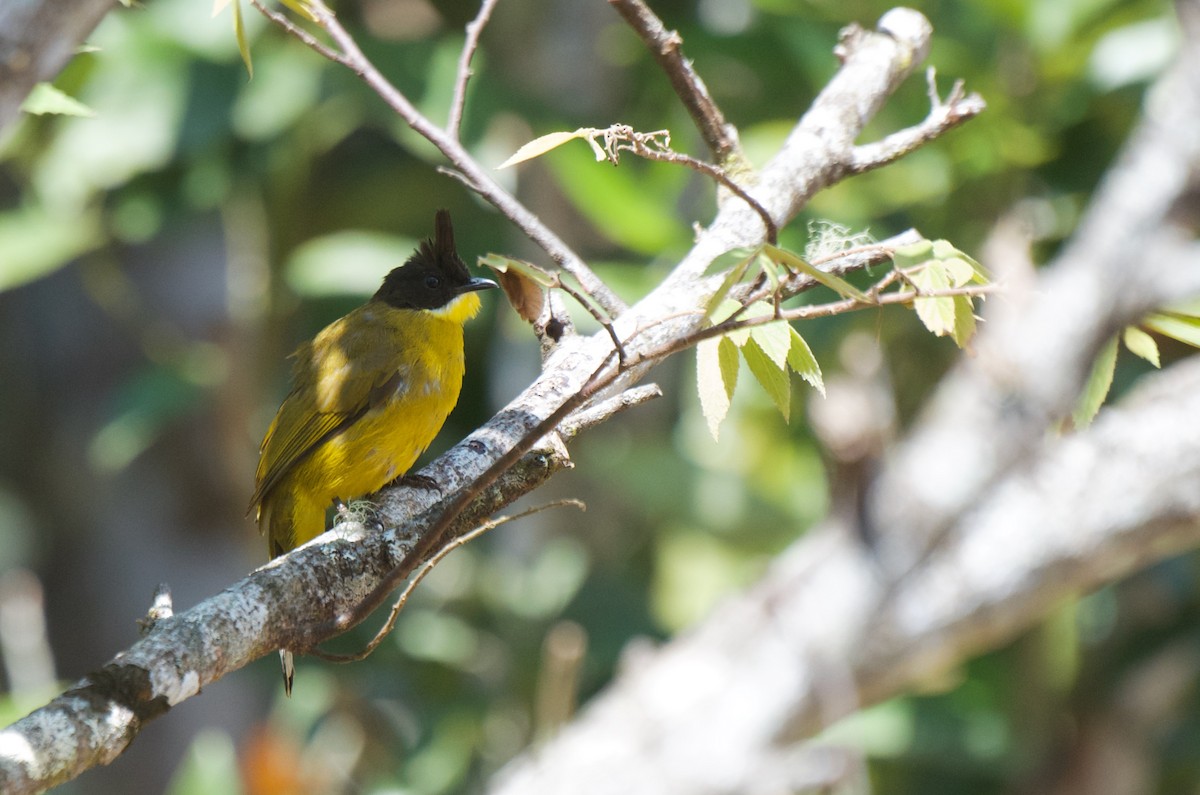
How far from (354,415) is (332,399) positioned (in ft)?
0.21

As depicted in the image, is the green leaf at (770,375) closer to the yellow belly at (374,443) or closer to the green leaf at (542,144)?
the green leaf at (542,144)

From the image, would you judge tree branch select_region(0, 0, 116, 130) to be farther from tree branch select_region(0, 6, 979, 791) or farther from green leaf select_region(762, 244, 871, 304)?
green leaf select_region(762, 244, 871, 304)

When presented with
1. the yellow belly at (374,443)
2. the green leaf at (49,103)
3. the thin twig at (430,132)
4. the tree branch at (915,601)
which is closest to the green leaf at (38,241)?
the yellow belly at (374,443)

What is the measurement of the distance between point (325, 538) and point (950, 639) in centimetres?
288

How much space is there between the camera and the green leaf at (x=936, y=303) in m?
1.52

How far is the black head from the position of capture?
3275mm

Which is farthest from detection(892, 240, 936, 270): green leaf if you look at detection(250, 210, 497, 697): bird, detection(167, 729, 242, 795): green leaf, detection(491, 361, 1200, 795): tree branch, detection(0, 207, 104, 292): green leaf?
detection(0, 207, 104, 292): green leaf

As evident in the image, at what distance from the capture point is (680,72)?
216 centimetres

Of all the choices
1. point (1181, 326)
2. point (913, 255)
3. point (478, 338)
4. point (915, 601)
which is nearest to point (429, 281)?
point (915, 601)

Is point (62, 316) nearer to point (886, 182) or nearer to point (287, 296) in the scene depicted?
point (287, 296)

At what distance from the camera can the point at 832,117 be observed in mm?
2383

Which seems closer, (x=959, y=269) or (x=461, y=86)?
(x=959, y=269)

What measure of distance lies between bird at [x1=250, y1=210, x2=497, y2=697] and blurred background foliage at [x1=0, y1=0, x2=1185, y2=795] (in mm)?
1287

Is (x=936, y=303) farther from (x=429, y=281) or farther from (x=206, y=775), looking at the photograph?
(x=206, y=775)
